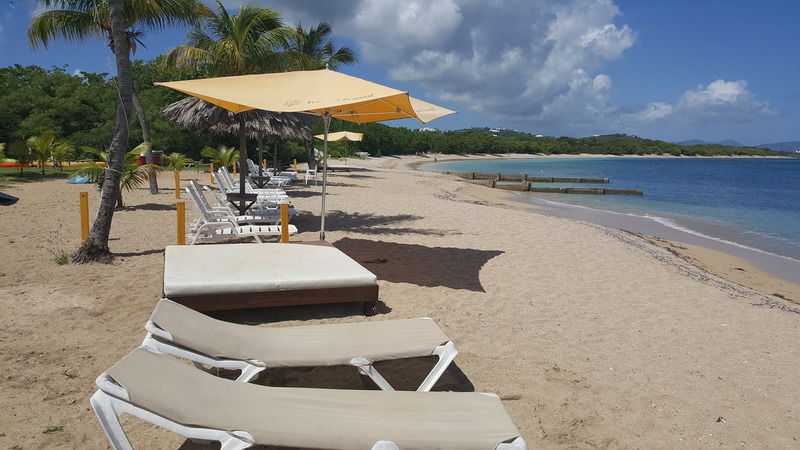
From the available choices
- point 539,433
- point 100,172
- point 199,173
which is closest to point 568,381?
point 539,433

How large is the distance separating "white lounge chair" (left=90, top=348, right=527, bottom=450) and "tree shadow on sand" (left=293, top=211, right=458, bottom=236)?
276 inches

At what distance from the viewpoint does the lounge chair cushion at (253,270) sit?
429cm

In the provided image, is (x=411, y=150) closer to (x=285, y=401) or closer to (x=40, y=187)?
(x=40, y=187)

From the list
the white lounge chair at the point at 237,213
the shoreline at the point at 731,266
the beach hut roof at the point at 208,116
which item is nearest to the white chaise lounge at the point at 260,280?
the white lounge chair at the point at 237,213

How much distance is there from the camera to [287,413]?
226cm

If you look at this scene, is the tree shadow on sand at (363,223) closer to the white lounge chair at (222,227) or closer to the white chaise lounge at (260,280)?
the white lounge chair at (222,227)

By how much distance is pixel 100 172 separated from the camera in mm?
10156

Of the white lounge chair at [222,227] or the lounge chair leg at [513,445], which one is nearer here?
the lounge chair leg at [513,445]

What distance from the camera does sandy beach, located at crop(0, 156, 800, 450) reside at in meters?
3.15

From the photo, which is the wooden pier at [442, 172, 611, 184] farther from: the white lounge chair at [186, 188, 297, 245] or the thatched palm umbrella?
the white lounge chair at [186, 188, 297, 245]

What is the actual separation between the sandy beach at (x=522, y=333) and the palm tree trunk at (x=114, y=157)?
0.34 meters

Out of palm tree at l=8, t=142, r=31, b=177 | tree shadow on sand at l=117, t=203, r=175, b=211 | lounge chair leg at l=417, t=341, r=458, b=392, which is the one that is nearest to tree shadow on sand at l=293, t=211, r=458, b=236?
tree shadow on sand at l=117, t=203, r=175, b=211

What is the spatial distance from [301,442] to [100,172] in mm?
9971

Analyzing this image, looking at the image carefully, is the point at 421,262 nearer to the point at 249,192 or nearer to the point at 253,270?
the point at 253,270
